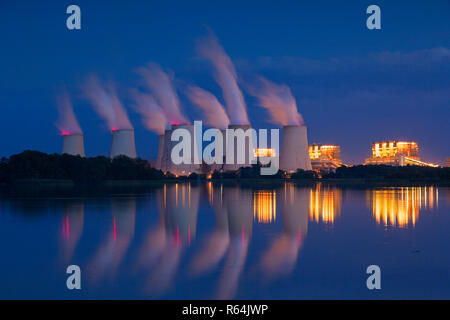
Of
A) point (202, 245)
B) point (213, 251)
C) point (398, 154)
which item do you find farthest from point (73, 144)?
point (398, 154)

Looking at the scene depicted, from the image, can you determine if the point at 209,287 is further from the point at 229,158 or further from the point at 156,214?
the point at 229,158

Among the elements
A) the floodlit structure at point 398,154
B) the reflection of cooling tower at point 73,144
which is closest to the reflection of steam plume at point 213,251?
the reflection of cooling tower at point 73,144

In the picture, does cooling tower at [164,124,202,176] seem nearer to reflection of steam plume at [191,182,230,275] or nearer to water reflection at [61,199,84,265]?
A: water reflection at [61,199,84,265]

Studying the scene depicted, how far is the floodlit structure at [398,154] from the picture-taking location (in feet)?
223

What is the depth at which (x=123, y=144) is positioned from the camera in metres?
39.2

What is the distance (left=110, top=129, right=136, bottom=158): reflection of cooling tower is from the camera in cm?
3916

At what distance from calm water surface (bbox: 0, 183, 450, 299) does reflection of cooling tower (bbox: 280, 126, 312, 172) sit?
26.1 meters

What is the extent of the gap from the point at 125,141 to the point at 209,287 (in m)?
35.3

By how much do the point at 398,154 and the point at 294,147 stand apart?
115 feet

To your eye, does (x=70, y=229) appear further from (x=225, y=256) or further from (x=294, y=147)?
(x=294, y=147)

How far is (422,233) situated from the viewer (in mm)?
8711

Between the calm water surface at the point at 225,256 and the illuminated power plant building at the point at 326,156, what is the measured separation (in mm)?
58323
